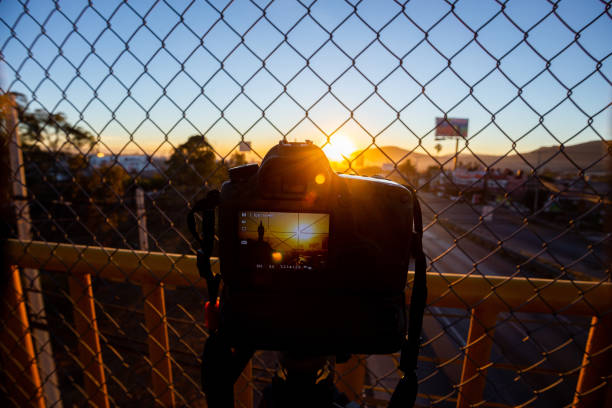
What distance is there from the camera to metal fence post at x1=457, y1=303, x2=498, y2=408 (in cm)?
91

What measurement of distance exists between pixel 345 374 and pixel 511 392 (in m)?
8.11

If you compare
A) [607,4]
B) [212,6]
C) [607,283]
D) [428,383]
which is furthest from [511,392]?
[212,6]

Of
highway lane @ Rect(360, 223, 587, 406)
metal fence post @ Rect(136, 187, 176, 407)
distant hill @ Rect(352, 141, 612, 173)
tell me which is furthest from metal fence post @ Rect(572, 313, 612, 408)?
highway lane @ Rect(360, 223, 587, 406)

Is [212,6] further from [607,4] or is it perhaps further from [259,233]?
[607,4]

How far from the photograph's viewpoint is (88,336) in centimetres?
118

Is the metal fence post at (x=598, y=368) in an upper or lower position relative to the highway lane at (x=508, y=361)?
upper

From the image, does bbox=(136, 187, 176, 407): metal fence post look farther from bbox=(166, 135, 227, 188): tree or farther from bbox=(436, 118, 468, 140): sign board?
bbox=(436, 118, 468, 140): sign board

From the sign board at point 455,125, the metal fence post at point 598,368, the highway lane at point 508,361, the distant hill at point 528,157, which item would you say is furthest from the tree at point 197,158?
the highway lane at point 508,361

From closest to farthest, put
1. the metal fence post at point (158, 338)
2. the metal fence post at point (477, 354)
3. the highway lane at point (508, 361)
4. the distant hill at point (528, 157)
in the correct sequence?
the distant hill at point (528, 157), the metal fence post at point (477, 354), the metal fence post at point (158, 338), the highway lane at point (508, 361)

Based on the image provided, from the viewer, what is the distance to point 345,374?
1014 mm

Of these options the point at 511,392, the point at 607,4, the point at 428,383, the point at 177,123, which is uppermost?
the point at 607,4

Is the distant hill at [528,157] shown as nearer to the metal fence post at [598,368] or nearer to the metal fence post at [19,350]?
the metal fence post at [598,368]

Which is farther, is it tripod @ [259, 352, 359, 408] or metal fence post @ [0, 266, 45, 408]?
metal fence post @ [0, 266, 45, 408]

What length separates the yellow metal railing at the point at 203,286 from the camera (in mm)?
876
